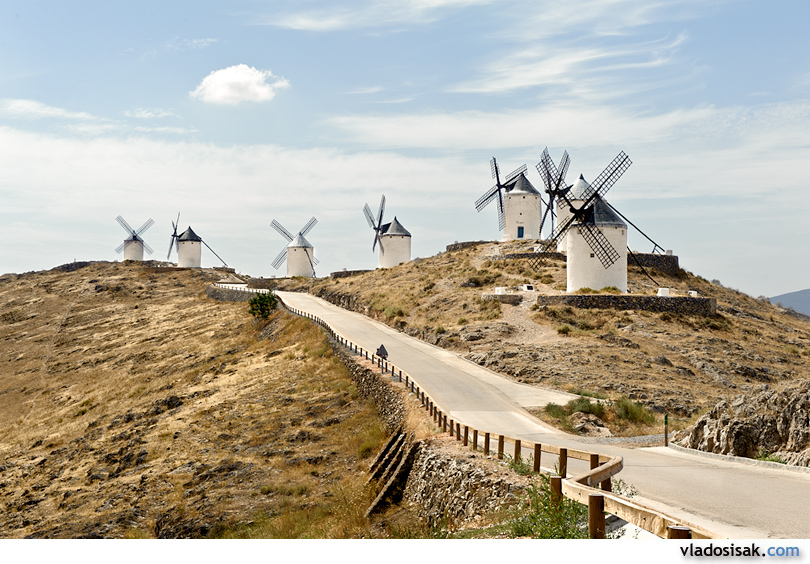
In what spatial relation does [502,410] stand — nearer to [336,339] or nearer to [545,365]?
[545,365]

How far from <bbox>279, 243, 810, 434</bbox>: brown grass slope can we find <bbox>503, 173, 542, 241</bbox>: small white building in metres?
13.1

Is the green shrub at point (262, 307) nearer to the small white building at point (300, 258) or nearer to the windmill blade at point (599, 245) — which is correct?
the windmill blade at point (599, 245)

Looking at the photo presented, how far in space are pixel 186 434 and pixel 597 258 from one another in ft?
99.3

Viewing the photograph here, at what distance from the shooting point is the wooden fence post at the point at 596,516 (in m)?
9.47

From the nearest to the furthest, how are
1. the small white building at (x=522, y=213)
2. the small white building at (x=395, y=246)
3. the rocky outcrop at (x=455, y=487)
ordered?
the rocky outcrop at (x=455, y=487) < the small white building at (x=522, y=213) < the small white building at (x=395, y=246)

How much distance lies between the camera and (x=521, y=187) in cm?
8112

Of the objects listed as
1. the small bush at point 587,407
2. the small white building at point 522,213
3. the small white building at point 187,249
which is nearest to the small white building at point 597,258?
the small bush at point 587,407

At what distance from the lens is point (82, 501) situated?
28250mm

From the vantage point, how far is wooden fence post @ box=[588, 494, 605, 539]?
31.1 feet

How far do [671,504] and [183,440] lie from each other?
25584 mm

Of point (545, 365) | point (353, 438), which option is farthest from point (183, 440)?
point (545, 365)

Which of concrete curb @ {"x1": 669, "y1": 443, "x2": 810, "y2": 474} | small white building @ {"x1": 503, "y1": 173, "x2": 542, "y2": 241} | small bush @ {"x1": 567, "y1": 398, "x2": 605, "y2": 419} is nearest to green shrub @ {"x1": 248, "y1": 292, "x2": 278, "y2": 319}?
small white building @ {"x1": 503, "y1": 173, "x2": 542, "y2": 241}

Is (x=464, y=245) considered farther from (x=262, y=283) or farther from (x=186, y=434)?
(x=186, y=434)

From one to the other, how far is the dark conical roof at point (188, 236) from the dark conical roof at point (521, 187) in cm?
5469
